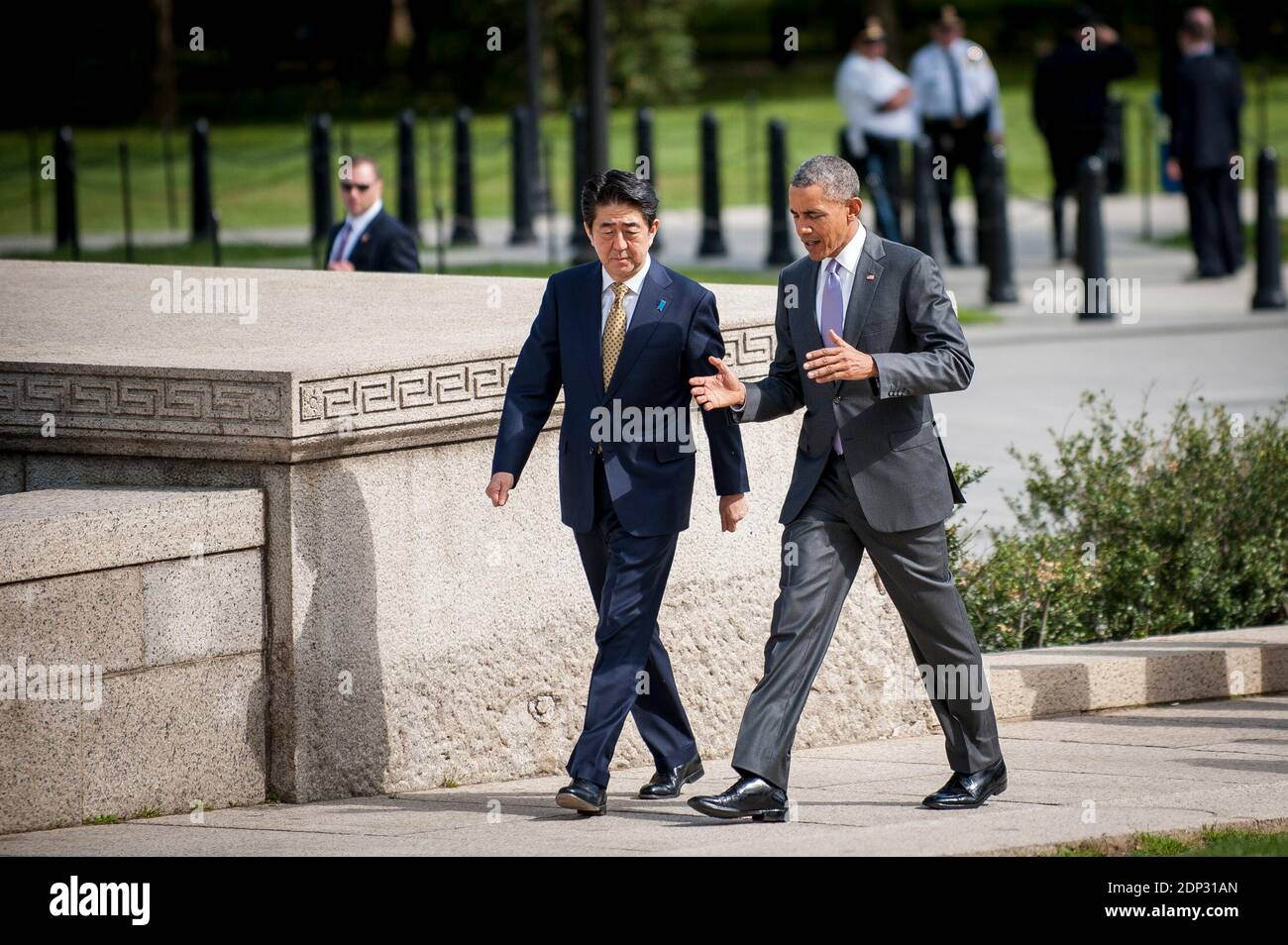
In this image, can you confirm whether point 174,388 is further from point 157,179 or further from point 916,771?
point 157,179

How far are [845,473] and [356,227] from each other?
516 centimetres

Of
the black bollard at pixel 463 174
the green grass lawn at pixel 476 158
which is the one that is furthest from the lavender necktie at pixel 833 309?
the black bollard at pixel 463 174

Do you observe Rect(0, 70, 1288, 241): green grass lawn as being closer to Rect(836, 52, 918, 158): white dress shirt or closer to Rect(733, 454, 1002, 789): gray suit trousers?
Rect(836, 52, 918, 158): white dress shirt

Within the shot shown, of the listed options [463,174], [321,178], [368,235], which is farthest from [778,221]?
[368,235]

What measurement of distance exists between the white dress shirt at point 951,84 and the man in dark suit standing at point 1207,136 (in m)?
1.62

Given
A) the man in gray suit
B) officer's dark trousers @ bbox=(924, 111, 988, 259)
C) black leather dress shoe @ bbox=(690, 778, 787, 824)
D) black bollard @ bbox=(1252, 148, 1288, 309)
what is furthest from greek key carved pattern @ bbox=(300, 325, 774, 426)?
officer's dark trousers @ bbox=(924, 111, 988, 259)

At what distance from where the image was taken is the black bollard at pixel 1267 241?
15.9 meters

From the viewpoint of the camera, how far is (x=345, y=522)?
6.24 meters

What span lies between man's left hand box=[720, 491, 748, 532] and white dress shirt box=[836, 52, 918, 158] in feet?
40.5

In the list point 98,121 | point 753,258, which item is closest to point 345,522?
point 753,258

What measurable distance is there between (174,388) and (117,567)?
1.92 ft

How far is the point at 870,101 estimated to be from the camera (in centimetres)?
1806

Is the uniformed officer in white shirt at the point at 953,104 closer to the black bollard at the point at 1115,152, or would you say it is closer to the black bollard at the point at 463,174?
the black bollard at the point at 1115,152

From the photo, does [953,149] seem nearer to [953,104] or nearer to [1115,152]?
[953,104]
